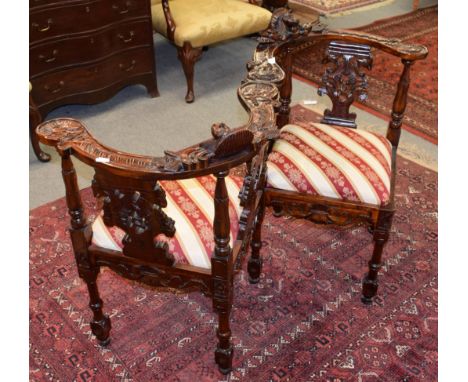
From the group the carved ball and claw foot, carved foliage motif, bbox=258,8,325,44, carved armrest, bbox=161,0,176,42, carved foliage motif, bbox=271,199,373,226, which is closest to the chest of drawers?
carved armrest, bbox=161,0,176,42

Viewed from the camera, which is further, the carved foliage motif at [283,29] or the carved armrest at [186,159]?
the carved foliage motif at [283,29]

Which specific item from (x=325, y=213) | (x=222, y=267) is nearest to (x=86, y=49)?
(x=325, y=213)

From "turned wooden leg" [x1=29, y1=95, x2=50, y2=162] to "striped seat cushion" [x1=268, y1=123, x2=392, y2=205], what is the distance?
5.92ft

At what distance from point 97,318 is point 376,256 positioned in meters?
1.25

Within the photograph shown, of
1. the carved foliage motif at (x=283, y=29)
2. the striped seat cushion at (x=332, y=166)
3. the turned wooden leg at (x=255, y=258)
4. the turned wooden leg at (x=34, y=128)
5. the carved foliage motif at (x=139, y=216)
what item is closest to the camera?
the carved foliage motif at (x=139, y=216)

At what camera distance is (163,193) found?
5.72 feet

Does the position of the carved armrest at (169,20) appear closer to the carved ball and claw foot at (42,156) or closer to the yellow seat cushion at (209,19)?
the yellow seat cushion at (209,19)

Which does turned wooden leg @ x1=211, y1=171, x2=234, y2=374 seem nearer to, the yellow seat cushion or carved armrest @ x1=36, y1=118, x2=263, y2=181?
carved armrest @ x1=36, y1=118, x2=263, y2=181

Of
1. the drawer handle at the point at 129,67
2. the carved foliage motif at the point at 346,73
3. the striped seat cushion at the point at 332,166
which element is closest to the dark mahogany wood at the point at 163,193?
the striped seat cushion at the point at 332,166

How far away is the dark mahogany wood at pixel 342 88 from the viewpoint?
7.80ft

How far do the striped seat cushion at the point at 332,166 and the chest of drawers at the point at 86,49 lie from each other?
1995 mm

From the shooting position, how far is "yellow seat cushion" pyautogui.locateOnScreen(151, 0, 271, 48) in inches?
166

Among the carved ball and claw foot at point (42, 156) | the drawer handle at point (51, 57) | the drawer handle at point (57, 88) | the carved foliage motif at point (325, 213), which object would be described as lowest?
the carved ball and claw foot at point (42, 156)

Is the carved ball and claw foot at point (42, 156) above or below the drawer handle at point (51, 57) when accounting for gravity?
below
